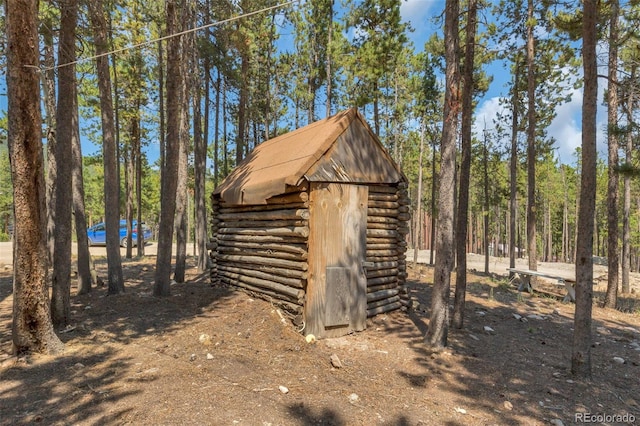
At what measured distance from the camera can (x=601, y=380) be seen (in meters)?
5.55

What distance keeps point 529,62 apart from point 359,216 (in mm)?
11614

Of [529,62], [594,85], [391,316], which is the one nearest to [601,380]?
[391,316]

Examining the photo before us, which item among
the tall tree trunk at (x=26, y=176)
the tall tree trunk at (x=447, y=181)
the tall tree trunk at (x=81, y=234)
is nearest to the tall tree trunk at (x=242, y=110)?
the tall tree trunk at (x=81, y=234)

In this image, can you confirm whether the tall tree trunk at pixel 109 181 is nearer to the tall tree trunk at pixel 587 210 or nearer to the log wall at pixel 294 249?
the log wall at pixel 294 249

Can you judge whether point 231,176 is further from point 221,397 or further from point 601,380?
point 601,380

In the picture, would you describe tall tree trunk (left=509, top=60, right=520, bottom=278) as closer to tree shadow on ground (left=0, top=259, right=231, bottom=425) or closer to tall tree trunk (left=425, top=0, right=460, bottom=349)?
tall tree trunk (left=425, top=0, right=460, bottom=349)

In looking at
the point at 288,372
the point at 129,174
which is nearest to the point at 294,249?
the point at 288,372

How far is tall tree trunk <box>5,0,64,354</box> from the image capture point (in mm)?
4910

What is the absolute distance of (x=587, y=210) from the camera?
216 inches

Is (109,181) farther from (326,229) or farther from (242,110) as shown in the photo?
(242,110)

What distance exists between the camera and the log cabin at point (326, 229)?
6.89m

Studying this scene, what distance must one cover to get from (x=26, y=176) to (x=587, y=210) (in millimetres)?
8383

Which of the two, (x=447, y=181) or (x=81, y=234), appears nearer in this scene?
(x=447, y=181)

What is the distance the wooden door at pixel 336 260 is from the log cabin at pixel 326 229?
20 millimetres
